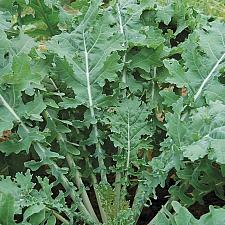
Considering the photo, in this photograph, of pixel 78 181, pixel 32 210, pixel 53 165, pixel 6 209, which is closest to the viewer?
pixel 6 209

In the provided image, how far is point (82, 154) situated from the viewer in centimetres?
257

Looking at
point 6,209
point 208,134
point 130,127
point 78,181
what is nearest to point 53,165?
point 78,181

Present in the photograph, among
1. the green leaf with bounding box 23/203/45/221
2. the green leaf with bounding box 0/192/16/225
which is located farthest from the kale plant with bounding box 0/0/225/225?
the green leaf with bounding box 0/192/16/225

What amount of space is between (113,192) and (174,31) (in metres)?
0.91

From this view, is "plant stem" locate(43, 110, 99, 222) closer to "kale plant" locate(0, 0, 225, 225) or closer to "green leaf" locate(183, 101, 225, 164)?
"kale plant" locate(0, 0, 225, 225)

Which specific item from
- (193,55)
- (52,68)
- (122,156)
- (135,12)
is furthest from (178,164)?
(135,12)

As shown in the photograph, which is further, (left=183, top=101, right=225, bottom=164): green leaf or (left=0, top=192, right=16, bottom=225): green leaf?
(left=183, top=101, right=225, bottom=164): green leaf

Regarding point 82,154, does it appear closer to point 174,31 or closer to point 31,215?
point 31,215

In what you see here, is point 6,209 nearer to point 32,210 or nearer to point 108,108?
point 32,210

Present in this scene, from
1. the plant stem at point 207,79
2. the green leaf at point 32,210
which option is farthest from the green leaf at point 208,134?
the green leaf at point 32,210

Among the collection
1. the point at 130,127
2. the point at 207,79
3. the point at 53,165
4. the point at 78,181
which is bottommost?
the point at 78,181

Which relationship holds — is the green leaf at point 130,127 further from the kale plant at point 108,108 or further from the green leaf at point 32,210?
the green leaf at point 32,210

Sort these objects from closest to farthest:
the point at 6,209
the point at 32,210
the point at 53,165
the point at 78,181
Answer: the point at 6,209
the point at 32,210
the point at 53,165
the point at 78,181

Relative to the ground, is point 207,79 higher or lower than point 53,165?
higher
